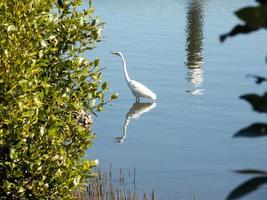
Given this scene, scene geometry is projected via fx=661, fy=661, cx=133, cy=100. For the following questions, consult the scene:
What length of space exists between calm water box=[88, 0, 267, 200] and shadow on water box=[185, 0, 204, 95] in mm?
41

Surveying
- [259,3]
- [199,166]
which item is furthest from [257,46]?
[259,3]

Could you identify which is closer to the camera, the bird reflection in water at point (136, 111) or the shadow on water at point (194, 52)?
the bird reflection in water at point (136, 111)

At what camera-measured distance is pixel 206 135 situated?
710 inches

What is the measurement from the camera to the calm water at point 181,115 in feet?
48.3

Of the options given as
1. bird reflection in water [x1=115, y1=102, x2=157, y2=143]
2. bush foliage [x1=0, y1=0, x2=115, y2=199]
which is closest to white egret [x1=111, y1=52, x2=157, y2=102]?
bird reflection in water [x1=115, y1=102, x2=157, y2=143]

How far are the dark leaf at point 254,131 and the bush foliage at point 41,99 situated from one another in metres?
4.37

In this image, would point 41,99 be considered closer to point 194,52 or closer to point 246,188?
point 246,188

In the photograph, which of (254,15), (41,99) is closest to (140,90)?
(41,99)

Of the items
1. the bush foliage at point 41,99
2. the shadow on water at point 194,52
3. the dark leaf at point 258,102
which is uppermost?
the dark leaf at point 258,102

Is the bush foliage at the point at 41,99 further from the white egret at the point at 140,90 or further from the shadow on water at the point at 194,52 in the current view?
the shadow on water at the point at 194,52

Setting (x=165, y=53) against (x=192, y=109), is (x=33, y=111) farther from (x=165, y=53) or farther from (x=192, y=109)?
(x=165, y=53)

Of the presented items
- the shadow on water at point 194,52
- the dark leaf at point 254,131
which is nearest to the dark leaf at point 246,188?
the dark leaf at point 254,131

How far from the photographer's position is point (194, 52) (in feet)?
108

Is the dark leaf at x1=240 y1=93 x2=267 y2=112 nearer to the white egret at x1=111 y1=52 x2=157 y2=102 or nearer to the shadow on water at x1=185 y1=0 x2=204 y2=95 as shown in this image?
the white egret at x1=111 y1=52 x2=157 y2=102
